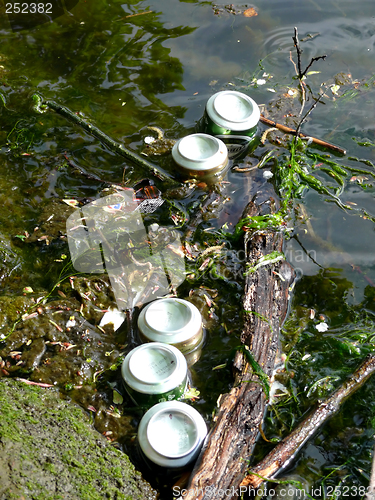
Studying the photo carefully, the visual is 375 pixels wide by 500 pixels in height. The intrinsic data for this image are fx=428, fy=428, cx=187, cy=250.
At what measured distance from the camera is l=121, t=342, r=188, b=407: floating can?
2.52m

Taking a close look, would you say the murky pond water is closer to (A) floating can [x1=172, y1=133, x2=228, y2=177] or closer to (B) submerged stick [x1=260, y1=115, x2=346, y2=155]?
(B) submerged stick [x1=260, y1=115, x2=346, y2=155]

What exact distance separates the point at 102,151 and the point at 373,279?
9.45 feet

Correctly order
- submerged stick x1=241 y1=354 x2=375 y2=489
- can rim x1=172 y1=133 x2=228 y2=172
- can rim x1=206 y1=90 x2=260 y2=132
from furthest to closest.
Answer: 1. can rim x1=206 y1=90 x2=260 y2=132
2. can rim x1=172 y1=133 x2=228 y2=172
3. submerged stick x1=241 y1=354 x2=375 y2=489

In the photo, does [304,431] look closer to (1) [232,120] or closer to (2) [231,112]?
(1) [232,120]

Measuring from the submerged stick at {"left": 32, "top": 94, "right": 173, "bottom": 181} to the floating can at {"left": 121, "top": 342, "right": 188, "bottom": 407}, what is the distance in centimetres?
193

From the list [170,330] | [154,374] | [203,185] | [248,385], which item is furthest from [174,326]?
[203,185]

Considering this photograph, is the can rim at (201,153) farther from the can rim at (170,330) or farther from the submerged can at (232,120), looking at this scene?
the can rim at (170,330)

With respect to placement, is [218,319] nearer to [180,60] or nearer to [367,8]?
[180,60]

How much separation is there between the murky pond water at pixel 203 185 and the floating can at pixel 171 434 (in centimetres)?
33

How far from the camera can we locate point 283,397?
280cm

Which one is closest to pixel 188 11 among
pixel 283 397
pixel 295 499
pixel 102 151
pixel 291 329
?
pixel 102 151

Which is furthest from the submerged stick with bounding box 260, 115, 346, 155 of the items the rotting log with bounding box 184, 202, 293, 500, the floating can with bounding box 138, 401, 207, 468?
the floating can with bounding box 138, 401, 207, 468

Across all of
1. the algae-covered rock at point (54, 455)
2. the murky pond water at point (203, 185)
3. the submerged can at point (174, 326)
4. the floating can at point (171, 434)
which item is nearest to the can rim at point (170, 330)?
the submerged can at point (174, 326)

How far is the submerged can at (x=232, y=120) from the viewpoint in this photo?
13.4 feet
